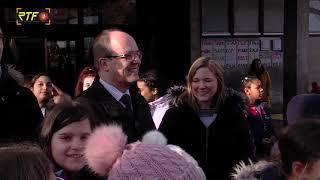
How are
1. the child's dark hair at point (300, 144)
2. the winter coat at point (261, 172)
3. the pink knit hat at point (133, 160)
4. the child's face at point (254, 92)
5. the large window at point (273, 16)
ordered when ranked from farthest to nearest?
the large window at point (273, 16) < the child's face at point (254, 92) < the winter coat at point (261, 172) < the child's dark hair at point (300, 144) < the pink knit hat at point (133, 160)

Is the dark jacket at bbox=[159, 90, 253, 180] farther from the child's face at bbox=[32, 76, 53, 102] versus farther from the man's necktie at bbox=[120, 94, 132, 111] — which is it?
the child's face at bbox=[32, 76, 53, 102]

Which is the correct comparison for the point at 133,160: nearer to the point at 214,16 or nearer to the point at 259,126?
the point at 259,126

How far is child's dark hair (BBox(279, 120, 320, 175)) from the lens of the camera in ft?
8.43

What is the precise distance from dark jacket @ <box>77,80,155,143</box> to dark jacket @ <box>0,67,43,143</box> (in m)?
0.32

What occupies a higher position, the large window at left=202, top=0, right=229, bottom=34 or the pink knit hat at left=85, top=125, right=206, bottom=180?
the large window at left=202, top=0, right=229, bottom=34

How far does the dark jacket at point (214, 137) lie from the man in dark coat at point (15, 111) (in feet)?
4.01

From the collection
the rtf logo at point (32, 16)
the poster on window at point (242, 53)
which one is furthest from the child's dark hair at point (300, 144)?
the poster on window at point (242, 53)

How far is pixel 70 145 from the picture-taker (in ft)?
9.64

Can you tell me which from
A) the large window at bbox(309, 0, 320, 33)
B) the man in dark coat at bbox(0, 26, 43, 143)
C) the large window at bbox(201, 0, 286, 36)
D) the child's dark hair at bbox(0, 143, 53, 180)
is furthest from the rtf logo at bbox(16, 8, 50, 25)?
the child's dark hair at bbox(0, 143, 53, 180)

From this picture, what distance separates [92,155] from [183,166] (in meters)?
0.35

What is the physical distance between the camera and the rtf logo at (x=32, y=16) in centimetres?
992

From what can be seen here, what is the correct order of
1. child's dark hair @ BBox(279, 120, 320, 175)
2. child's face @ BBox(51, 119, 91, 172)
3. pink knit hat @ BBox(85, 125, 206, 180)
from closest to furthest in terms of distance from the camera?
pink knit hat @ BBox(85, 125, 206, 180) → child's dark hair @ BBox(279, 120, 320, 175) → child's face @ BBox(51, 119, 91, 172)

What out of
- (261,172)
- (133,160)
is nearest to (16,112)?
(261,172)

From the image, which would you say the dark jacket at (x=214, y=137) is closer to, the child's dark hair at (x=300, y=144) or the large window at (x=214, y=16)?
the child's dark hair at (x=300, y=144)
